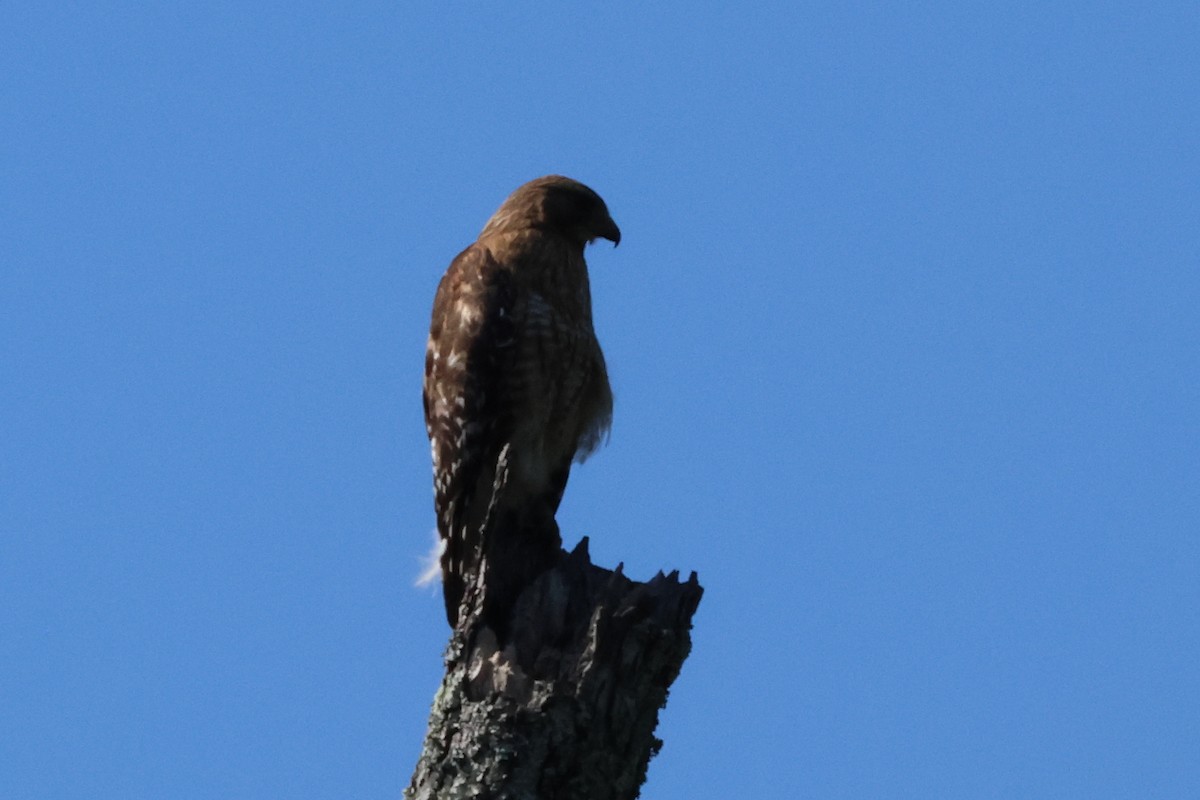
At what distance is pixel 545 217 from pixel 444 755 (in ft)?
11.1

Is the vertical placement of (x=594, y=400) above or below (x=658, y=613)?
above

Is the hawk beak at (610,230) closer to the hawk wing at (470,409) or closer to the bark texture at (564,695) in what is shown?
the hawk wing at (470,409)

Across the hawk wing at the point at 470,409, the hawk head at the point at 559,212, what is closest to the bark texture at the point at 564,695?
the hawk wing at the point at 470,409

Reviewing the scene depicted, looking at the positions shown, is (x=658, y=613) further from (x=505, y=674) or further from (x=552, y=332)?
(x=552, y=332)

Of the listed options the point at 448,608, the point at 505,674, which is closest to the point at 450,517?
the point at 448,608

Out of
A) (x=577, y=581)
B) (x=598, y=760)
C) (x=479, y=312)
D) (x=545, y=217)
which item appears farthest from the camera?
(x=545, y=217)

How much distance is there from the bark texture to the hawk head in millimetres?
2909

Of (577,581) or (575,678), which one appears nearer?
(575,678)

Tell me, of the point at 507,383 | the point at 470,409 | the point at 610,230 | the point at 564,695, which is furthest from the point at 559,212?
the point at 564,695

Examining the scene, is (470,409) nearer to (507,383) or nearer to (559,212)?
(507,383)

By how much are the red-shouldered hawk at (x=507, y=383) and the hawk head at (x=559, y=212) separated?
170 mm

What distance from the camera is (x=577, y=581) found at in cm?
503

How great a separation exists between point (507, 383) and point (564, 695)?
2.50 m

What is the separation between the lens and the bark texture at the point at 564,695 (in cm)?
460
